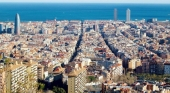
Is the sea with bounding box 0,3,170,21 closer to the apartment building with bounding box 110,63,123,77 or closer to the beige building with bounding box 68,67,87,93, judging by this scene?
the apartment building with bounding box 110,63,123,77

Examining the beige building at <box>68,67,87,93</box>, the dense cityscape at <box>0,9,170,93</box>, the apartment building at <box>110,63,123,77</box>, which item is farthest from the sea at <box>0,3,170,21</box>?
the beige building at <box>68,67,87,93</box>

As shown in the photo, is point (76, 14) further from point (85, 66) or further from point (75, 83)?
point (75, 83)

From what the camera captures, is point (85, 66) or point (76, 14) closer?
point (85, 66)

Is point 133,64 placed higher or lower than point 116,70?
higher

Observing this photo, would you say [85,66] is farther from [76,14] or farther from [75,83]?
[76,14]

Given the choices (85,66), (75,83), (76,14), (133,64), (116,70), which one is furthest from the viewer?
(76,14)

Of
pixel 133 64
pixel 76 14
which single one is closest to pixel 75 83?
pixel 133 64

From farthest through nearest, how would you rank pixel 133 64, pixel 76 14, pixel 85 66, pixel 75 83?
1. pixel 76 14
2. pixel 133 64
3. pixel 85 66
4. pixel 75 83


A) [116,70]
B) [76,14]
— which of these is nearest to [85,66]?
[116,70]

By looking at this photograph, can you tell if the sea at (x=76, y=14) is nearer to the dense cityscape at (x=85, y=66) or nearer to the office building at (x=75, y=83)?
the dense cityscape at (x=85, y=66)

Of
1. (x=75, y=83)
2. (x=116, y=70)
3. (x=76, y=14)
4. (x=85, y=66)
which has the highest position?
(x=76, y=14)

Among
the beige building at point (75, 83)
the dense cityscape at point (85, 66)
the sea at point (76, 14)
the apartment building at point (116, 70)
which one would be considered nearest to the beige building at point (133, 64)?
the dense cityscape at point (85, 66)

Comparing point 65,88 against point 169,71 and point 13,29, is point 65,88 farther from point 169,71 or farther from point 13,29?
point 13,29
